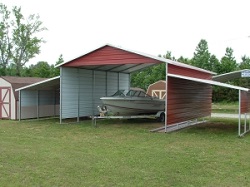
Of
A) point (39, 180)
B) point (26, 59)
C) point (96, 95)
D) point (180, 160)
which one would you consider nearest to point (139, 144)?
point (180, 160)

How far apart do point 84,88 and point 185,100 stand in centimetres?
556

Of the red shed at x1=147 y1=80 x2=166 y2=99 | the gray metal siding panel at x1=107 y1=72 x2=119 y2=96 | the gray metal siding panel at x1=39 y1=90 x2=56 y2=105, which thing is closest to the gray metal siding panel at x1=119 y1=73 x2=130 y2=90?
the gray metal siding panel at x1=107 y1=72 x2=119 y2=96

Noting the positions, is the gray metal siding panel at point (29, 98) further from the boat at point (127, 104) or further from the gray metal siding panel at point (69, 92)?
the boat at point (127, 104)

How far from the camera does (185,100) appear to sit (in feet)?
46.1

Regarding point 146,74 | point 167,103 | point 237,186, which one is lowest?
point 237,186

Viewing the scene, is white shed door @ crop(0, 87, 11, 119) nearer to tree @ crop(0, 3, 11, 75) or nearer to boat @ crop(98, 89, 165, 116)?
boat @ crop(98, 89, 165, 116)

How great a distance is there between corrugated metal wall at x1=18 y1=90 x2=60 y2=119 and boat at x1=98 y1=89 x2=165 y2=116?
4.25 meters

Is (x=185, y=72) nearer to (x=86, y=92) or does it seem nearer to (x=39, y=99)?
(x=86, y=92)

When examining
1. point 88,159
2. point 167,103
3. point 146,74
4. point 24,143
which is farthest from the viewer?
point 146,74

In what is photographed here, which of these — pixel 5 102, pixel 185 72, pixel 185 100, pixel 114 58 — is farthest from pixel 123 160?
pixel 5 102

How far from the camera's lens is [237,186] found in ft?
17.6

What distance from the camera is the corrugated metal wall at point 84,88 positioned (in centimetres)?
1552

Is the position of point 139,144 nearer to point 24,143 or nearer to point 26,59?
point 24,143

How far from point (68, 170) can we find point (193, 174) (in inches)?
92.0
